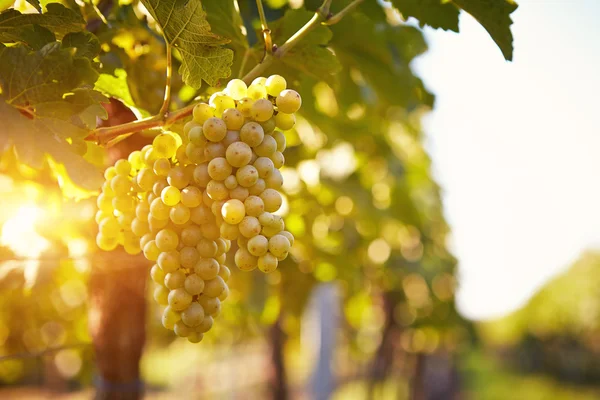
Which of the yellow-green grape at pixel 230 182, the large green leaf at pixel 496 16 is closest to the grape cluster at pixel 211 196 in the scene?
the yellow-green grape at pixel 230 182

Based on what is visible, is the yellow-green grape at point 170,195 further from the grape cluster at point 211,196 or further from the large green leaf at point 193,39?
the large green leaf at point 193,39

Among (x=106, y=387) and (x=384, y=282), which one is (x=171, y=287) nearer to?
(x=106, y=387)

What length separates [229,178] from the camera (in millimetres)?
679

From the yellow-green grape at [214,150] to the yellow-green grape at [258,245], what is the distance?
0.11 m

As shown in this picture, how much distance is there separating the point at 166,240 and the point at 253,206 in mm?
148

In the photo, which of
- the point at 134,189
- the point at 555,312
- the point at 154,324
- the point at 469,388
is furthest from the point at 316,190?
the point at 555,312

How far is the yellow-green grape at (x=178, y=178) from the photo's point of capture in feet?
2.36

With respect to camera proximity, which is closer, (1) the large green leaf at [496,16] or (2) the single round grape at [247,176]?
(2) the single round grape at [247,176]

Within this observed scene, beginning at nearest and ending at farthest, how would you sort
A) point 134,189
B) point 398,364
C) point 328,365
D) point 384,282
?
point 134,189
point 328,365
point 384,282
point 398,364

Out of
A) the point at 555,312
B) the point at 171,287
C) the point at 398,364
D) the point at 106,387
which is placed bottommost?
the point at 555,312

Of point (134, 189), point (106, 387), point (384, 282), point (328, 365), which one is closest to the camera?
point (134, 189)

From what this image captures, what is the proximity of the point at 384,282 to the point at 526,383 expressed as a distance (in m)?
20.6

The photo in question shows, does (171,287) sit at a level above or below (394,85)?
below

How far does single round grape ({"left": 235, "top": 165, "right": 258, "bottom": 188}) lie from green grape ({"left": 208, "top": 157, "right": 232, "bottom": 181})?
0.02m
